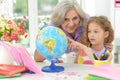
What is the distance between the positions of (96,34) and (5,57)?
0.74 meters

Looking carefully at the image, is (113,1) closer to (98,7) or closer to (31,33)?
(98,7)

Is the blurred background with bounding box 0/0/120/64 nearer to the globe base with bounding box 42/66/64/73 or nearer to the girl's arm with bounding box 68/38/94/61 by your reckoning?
the girl's arm with bounding box 68/38/94/61

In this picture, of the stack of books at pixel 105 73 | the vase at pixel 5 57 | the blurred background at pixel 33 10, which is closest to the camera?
the stack of books at pixel 105 73

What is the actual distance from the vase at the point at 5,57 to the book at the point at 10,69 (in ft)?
0.14

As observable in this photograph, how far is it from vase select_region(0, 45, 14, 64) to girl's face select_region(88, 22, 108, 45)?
0.67 metres

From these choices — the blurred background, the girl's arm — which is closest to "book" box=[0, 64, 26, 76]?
the girl's arm

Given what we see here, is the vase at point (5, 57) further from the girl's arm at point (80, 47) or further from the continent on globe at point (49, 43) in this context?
the girl's arm at point (80, 47)

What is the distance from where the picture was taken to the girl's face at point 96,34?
6.51 ft

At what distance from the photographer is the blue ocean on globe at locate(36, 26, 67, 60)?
1.60m

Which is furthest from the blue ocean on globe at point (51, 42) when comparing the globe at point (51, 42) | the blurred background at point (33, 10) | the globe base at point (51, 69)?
the blurred background at point (33, 10)

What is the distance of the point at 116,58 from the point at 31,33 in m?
1.29

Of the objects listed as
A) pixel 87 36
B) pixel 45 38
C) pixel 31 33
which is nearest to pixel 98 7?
pixel 31 33

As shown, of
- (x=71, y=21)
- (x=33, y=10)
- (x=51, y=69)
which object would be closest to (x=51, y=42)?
(x=51, y=69)

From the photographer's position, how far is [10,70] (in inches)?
62.9
